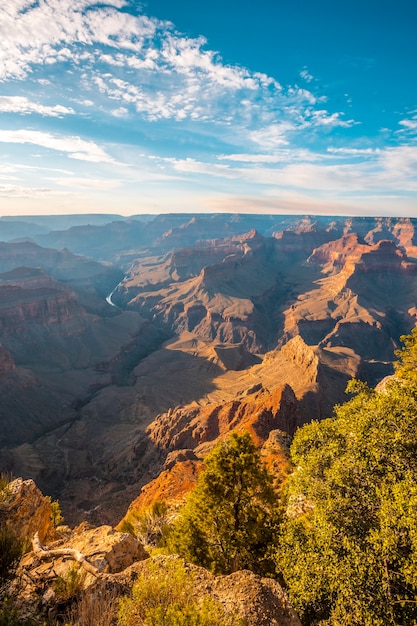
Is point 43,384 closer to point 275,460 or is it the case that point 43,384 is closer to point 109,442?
point 109,442

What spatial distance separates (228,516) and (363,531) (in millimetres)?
6438

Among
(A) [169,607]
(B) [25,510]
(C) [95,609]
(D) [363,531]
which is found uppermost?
(A) [169,607]

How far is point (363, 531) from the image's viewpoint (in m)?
12.1

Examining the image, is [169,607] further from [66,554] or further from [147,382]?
[147,382]

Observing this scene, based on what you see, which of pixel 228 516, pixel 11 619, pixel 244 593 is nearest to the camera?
pixel 11 619

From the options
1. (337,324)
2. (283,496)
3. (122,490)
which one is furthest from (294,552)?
(337,324)

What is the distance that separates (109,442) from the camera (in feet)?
270

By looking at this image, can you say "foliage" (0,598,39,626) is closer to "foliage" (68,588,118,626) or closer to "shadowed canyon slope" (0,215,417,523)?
"foliage" (68,588,118,626)

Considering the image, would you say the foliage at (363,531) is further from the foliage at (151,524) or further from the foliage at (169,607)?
the foliage at (151,524)

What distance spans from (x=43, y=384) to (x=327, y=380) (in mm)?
86500

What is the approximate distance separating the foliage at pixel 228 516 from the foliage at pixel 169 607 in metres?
5.85

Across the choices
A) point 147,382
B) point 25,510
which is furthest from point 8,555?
point 147,382

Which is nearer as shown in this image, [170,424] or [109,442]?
[170,424]

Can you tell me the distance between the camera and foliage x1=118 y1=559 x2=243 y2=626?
8.02 metres
